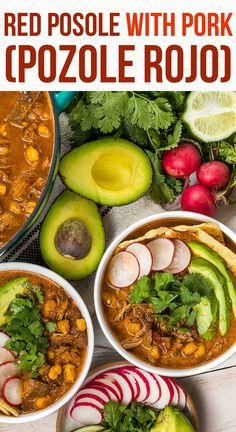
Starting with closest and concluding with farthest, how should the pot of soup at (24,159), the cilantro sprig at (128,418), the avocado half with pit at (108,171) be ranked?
the pot of soup at (24,159) < the avocado half with pit at (108,171) < the cilantro sprig at (128,418)

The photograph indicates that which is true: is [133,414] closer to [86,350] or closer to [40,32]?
[86,350]

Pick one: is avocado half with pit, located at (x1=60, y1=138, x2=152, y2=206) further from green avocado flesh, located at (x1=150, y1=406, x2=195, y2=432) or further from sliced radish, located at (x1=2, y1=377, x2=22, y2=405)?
green avocado flesh, located at (x1=150, y1=406, x2=195, y2=432)

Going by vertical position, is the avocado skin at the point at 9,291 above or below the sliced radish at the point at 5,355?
above

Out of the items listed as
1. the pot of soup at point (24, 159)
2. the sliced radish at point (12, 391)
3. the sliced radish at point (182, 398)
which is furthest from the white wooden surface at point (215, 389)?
the pot of soup at point (24, 159)

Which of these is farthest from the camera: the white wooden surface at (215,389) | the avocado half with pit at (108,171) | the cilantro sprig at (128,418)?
the white wooden surface at (215,389)

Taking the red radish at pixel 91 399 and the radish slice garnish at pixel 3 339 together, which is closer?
the radish slice garnish at pixel 3 339

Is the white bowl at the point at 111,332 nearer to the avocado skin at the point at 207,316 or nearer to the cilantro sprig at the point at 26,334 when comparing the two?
the avocado skin at the point at 207,316

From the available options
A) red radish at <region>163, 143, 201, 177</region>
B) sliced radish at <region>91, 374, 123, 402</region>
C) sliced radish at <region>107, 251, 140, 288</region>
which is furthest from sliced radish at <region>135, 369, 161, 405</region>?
red radish at <region>163, 143, 201, 177</region>

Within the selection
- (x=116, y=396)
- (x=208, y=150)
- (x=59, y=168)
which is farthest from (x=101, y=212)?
(x=116, y=396)
